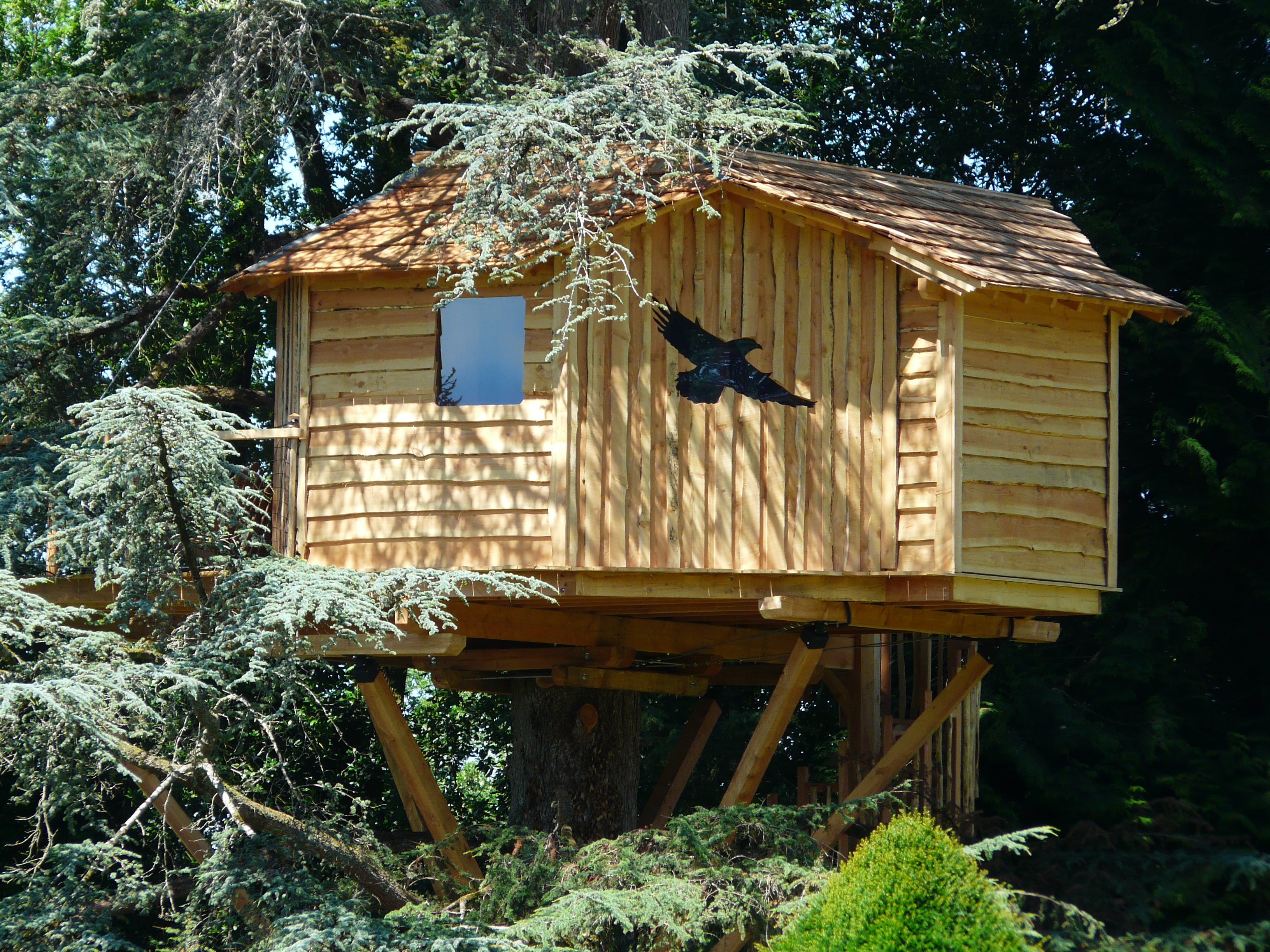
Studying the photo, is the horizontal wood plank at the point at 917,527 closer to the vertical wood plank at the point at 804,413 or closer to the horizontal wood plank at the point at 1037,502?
the horizontal wood plank at the point at 1037,502

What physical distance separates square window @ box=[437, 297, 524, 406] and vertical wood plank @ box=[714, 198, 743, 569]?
4.76 feet

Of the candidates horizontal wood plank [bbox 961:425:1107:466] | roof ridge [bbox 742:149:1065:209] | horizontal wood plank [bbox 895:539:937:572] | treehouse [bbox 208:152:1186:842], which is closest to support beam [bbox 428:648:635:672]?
treehouse [bbox 208:152:1186:842]

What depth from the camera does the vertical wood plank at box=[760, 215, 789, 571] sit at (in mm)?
9438

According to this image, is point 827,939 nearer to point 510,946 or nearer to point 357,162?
point 510,946

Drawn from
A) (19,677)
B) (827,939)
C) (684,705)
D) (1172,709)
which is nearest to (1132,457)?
(1172,709)

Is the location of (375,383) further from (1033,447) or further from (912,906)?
(912,906)

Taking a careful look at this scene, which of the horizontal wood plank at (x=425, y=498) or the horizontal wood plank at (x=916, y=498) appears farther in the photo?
the horizontal wood plank at (x=425, y=498)

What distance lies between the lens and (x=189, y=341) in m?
13.2

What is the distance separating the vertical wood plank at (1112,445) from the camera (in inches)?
382

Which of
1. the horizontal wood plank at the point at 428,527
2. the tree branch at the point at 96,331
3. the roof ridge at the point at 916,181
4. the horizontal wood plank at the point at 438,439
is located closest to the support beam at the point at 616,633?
the horizontal wood plank at the point at 428,527

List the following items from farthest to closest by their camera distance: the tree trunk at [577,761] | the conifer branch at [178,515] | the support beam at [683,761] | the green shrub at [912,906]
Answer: the support beam at [683,761] < the tree trunk at [577,761] < the conifer branch at [178,515] < the green shrub at [912,906]

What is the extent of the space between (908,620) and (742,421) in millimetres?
2119

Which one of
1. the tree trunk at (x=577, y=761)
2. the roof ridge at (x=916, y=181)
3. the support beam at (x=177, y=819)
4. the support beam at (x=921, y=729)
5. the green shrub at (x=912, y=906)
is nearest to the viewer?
the green shrub at (x=912, y=906)

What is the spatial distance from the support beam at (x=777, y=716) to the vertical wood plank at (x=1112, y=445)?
2.18 metres
